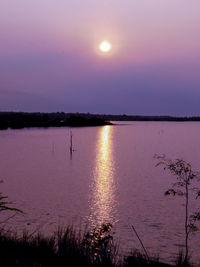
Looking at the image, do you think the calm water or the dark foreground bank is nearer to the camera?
the dark foreground bank

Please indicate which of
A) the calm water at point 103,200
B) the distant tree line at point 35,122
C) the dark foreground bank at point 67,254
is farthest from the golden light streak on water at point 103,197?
the distant tree line at point 35,122

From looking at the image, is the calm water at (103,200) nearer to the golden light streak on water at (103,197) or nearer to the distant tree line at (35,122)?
the golden light streak on water at (103,197)

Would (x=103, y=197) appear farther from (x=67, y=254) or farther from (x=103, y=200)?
(x=67, y=254)

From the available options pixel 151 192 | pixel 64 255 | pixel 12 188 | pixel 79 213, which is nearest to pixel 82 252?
pixel 64 255

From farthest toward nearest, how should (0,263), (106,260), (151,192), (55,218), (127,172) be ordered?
1. (127,172)
2. (151,192)
3. (55,218)
4. (106,260)
5. (0,263)

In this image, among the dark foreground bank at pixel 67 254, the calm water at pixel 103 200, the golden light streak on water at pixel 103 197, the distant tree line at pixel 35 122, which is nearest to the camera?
the dark foreground bank at pixel 67 254

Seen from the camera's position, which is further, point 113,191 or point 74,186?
point 74,186

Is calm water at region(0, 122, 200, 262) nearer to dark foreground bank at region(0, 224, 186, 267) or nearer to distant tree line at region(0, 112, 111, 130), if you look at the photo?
dark foreground bank at region(0, 224, 186, 267)

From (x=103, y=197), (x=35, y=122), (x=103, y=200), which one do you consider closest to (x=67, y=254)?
(x=103, y=200)

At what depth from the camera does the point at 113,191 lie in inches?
998

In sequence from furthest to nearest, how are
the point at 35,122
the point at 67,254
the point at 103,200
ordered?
the point at 35,122 < the point at 103,200 < the point at 67,254

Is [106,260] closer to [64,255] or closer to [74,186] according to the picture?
[64,255]

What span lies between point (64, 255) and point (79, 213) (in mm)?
11709

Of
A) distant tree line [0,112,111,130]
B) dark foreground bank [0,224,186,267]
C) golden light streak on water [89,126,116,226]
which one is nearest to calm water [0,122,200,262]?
golden light streak on water [89,126,116,226]
